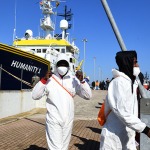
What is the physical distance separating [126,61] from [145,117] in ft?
1.92

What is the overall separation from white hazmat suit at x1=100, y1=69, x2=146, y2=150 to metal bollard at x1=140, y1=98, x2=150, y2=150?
7 centimetres

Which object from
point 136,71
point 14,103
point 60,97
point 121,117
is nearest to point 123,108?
point 121,117

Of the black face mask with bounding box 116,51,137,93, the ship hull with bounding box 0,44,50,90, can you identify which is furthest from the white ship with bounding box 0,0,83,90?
the black face mask with bounding box 116,51,137,93

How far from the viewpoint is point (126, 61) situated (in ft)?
11.2

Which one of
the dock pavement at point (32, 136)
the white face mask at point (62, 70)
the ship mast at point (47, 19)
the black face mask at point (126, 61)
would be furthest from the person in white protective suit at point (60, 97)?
the ship mast at point (47, 19)

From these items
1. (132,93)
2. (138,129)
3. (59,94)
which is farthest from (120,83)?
(59,94)

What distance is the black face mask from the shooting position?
3408mm

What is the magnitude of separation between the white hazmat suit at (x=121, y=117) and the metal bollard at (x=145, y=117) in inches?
2.6

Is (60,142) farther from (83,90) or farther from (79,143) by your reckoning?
(79,143)

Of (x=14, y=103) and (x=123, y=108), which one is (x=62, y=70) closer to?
(x=123, y=108)

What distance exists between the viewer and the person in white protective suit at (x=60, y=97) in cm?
506

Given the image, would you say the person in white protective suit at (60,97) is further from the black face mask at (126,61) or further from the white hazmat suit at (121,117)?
the black face mask at (126,61)

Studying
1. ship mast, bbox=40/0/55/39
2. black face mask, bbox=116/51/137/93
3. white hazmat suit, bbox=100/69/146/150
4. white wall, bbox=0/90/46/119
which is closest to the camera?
white hazmat suit, bbox=100/69/146/150

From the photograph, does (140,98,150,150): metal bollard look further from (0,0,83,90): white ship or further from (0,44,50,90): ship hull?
(0,44,50,90): ship hull
